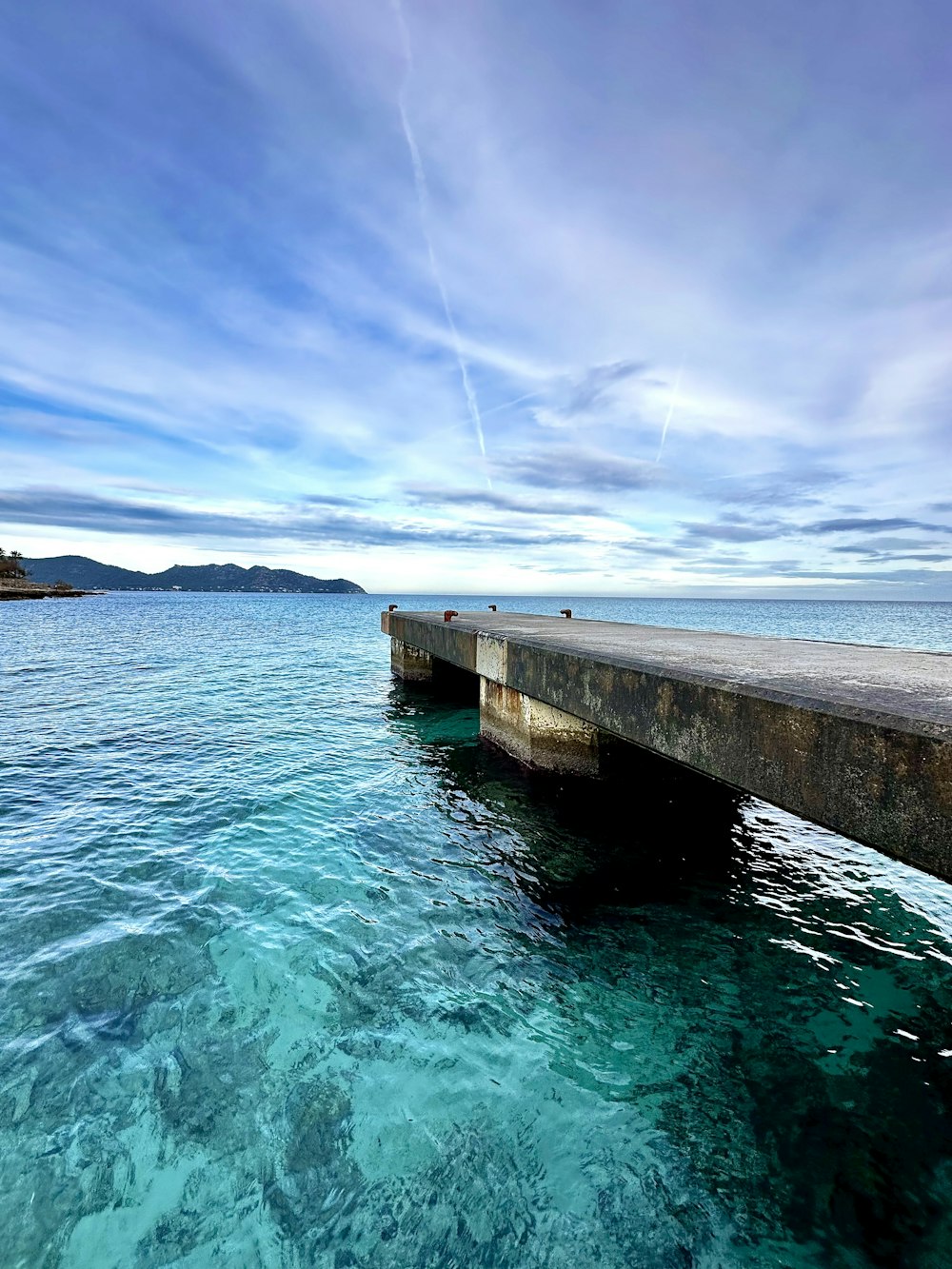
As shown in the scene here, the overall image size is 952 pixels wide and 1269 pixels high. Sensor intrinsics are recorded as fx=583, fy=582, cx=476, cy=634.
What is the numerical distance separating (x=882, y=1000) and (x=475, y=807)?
4558 mm

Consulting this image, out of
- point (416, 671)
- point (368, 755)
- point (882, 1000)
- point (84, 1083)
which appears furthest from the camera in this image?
point (416, 671)

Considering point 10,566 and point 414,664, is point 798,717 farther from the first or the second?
point 10,566

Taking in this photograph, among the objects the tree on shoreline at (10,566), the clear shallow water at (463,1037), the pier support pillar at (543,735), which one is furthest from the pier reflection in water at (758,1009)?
the tree on shoreline at (10,566)

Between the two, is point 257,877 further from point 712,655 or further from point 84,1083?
point 712,655

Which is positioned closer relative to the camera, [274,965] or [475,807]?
[274,965]

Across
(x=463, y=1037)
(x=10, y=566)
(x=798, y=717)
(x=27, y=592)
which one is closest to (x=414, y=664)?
(x=463, y=1037)

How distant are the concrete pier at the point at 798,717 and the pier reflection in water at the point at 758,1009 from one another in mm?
1591

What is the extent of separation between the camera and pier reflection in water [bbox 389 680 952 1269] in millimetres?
2660

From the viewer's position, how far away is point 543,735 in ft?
28.2

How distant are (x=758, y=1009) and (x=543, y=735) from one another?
192 inches

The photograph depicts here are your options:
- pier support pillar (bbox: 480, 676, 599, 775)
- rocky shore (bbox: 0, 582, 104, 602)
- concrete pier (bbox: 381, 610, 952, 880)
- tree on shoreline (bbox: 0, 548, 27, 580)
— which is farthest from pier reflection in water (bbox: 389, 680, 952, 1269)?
tree on shoreline (bbox: 0, 548, 27, 580)

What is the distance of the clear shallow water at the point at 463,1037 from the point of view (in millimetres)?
2559

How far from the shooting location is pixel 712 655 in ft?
17.6

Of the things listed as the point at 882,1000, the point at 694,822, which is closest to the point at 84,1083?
the point at 882,1000
